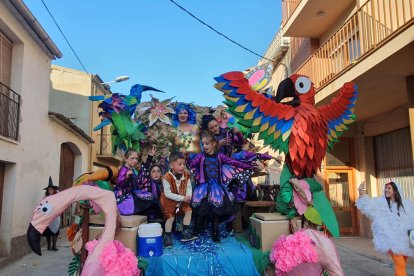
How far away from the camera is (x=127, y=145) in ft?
19.0

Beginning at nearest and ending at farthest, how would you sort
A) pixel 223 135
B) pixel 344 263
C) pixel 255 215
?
pixel 255 215, pixel 223 135, pixel 344 263

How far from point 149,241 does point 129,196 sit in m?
1.00

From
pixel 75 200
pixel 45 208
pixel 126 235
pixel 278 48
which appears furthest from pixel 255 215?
pixel 278 48

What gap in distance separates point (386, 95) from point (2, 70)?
8.28 metres

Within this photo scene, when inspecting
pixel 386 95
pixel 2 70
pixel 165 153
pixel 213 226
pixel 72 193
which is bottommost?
pixel 213 226

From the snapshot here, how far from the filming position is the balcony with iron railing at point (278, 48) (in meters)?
14.1

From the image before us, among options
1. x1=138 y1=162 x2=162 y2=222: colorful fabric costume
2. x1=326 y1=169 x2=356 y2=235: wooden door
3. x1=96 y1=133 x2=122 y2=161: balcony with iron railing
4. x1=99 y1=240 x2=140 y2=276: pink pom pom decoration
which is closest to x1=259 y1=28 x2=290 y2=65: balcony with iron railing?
x1=326 y1=169 x2=356 y2=235: wooden door

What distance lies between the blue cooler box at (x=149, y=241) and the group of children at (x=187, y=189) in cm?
42

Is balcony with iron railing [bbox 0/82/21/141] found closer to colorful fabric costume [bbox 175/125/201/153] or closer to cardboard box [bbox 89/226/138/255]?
colorful fabric costume [bbox 175/125/201/153]

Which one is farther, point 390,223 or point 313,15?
point 313,15

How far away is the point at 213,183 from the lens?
4305 millimetres

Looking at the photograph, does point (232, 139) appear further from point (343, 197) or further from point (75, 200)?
point (343, 197)

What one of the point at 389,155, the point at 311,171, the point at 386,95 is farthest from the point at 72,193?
the point at 389,155

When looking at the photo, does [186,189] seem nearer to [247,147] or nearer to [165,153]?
[165,153]
